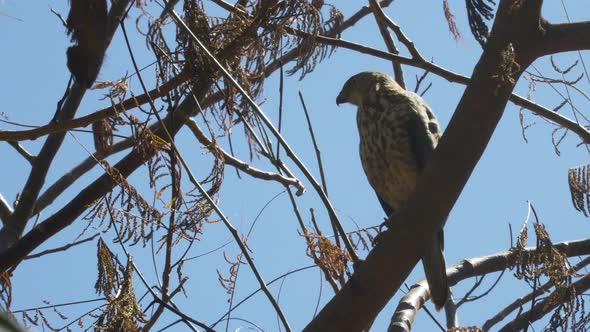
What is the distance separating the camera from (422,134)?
456cm

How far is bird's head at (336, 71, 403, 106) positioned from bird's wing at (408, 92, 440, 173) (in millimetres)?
415

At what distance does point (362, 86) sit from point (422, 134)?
4.14ft

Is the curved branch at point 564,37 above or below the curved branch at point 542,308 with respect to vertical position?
above

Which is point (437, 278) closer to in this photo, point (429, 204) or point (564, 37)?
point (429, 204)

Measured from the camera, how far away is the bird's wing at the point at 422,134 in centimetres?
453

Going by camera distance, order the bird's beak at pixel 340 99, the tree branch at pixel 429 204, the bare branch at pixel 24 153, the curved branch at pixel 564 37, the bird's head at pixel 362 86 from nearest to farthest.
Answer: the tree branch at pixel 429 204, the curved branch at pixel 564 37, the bare branch at pixel 24 153, the bird's head at pixel 362 86, the bird's beak at pixel 340 99

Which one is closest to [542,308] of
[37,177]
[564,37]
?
[564,37]

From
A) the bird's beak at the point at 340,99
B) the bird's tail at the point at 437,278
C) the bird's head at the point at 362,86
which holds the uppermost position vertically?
the bird's beak at the point at 340,99

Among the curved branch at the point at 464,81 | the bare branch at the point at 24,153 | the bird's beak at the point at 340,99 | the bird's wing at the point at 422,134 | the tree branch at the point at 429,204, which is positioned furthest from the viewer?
the bird's beak at the point at 340,99

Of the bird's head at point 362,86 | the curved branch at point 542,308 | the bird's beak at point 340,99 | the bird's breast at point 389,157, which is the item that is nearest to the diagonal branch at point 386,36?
the bird's head at point 362,86

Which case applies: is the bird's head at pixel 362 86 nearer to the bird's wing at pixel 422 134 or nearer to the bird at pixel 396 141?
the bird at pixel 396 141

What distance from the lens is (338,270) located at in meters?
2.54

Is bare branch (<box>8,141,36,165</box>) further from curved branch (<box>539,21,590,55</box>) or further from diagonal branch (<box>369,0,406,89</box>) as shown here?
curved branch (<box>539,21,590,55</box>)

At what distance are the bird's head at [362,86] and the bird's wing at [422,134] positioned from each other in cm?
42
